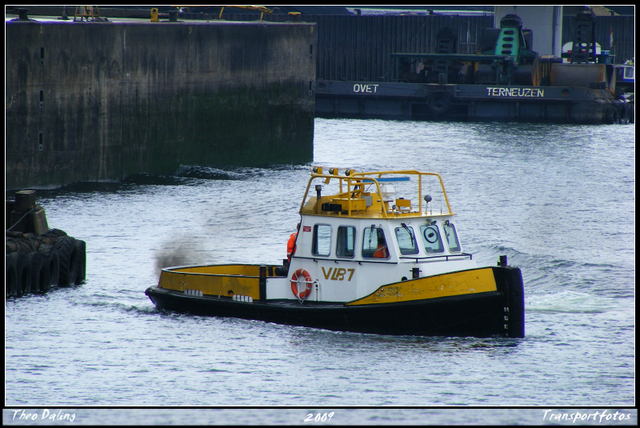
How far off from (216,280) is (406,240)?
3419 mm

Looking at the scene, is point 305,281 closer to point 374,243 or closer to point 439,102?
point 374,243

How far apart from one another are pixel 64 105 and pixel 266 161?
1031 centimetres

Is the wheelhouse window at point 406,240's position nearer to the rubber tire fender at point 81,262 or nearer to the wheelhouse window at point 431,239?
the wheelhouse window at point 431,239

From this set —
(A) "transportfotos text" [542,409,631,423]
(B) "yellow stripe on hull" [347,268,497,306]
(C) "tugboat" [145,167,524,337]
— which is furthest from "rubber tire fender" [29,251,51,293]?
(A) "transportfotos text" [542,409,631,423]

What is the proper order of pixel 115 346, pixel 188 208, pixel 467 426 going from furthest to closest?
pixel 188 208, pixel 115 346, pixel 467 426

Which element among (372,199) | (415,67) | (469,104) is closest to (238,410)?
(372,199)

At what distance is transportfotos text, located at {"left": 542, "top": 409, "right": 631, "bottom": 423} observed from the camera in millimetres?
10930

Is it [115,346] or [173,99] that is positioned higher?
[173,99]

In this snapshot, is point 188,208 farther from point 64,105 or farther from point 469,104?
point 469,104

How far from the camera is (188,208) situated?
26016 mm

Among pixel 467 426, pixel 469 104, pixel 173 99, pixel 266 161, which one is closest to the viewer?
pixel 467 426

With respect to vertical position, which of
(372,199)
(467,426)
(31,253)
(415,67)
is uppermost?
(415,67)

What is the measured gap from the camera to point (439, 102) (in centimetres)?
5116

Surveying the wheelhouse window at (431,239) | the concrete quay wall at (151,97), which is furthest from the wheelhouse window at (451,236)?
the concrete quay wall at (151,97)
